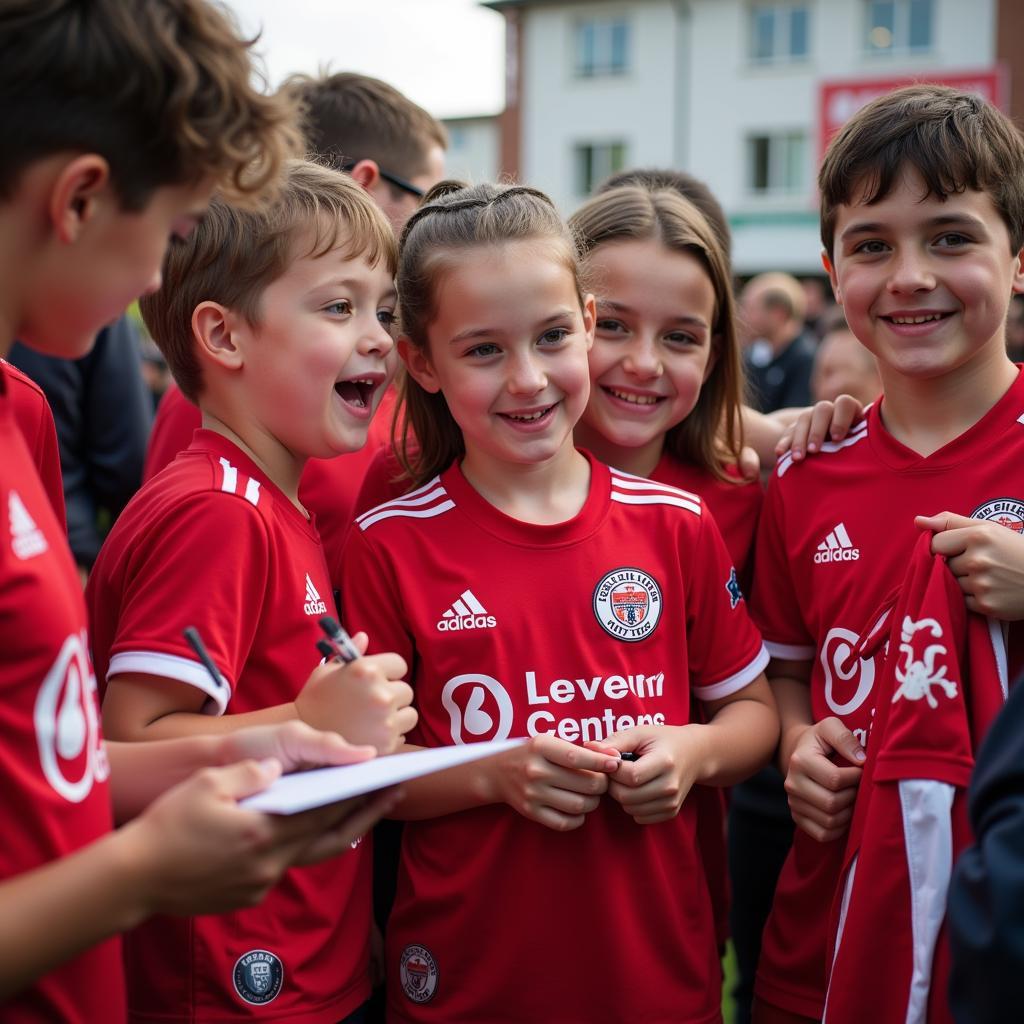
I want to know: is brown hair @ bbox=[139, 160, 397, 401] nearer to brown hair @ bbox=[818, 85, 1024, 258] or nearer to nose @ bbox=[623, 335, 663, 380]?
nose @ bbox=[623, 335, 663, 380]

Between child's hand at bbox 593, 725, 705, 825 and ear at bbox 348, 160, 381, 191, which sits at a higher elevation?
ear at bbox 348, 160, 381, 191

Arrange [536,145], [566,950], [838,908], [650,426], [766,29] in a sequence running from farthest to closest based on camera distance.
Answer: [536,145]
[766,29]
[650,426]
[566,950]
[838,908]

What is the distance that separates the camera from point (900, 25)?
2845cm

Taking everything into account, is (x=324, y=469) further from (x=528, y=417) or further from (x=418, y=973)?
(x=418, y=973)

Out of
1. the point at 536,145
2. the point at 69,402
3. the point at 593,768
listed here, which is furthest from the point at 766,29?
the point at 593,768

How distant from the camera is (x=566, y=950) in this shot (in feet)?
7.25

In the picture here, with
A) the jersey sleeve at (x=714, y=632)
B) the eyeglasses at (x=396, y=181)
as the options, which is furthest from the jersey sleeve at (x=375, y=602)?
the eyeglasses at (x=396, y=181)

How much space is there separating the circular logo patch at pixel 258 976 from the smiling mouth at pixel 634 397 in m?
1.50

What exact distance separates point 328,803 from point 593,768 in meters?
0.64

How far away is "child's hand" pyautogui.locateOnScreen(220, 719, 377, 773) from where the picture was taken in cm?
167

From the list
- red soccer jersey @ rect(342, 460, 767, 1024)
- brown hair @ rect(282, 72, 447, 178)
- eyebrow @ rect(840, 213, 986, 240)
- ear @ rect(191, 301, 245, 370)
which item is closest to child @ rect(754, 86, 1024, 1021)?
eyebrow @ rect(840, 213, 986, 240)

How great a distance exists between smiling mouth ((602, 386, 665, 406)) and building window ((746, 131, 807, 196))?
28372 millimetres

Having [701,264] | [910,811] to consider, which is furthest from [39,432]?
[910,811]

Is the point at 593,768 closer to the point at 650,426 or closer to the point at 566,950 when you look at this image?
the point at 566,950
